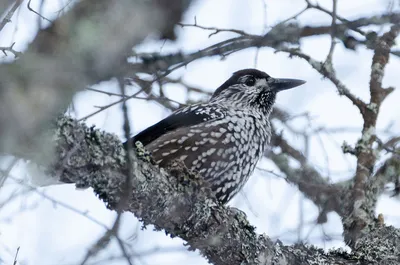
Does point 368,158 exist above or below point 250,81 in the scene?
below

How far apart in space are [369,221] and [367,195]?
24 centimetres

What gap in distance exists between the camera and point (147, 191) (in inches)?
129

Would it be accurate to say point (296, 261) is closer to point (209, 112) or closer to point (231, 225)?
point (231, 225)

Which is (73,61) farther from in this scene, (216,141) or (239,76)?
(239,76)

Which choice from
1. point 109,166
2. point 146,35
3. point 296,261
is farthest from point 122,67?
point 296,261

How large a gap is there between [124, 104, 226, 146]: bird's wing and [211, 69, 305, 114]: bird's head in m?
0.49

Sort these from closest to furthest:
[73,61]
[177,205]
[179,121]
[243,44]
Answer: [73,61]
[243,44]
[177,205]
[179,121]

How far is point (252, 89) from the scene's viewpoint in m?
5.53

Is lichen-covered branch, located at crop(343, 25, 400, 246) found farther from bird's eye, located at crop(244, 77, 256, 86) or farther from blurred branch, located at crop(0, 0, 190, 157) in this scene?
blurred branch, located at crop(0, 0, 190, 157)

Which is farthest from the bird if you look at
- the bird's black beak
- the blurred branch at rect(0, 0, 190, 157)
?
the blurred branch at rect(0, 0, 190, 157)

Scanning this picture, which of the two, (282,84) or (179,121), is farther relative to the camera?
(282,84)

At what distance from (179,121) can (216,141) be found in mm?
384

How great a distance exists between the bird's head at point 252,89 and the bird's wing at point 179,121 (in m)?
0.49

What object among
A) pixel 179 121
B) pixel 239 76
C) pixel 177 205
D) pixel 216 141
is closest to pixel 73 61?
pixel 177 205
